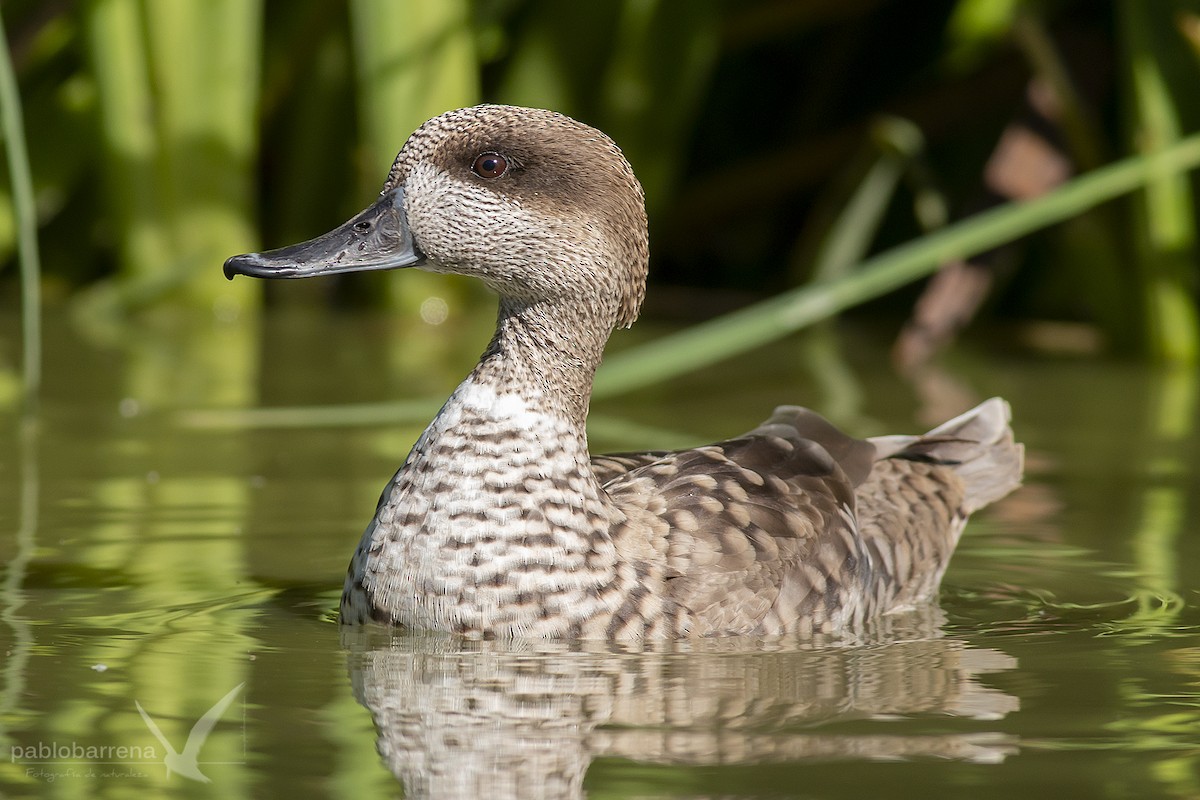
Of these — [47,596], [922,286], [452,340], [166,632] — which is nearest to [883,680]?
[166,632]

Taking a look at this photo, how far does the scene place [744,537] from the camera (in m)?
4.28

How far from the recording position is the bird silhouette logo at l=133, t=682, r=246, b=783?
10.1 feet

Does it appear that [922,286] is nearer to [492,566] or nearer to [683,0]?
[683,0]

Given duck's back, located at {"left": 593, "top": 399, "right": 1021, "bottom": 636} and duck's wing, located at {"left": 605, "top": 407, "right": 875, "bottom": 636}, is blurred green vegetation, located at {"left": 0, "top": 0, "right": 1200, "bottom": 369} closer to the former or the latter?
duck's back, located at {"left": 593, "top": 399, "right": 1021, "bottom": 636}

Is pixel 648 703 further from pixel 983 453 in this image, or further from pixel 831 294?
pixel 983 453

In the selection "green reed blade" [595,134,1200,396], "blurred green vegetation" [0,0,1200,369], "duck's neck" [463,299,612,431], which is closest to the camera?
"duck's neck" [463,299,612,431]

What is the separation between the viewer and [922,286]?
10.4 meters

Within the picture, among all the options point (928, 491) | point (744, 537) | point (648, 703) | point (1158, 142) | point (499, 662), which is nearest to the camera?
point (648, 703)


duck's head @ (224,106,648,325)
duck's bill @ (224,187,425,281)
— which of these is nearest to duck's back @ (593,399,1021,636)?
duck's head @ (224,106,648,325)

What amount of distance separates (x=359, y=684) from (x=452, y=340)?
5454mm

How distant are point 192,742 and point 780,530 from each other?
5.22 feet

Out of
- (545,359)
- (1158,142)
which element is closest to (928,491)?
(545,359)

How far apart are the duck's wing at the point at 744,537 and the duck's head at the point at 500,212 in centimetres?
46

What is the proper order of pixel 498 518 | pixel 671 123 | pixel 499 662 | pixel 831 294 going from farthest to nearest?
pixel 671 123
pixel 831 294
pixel 498 518
pixel 499 662
